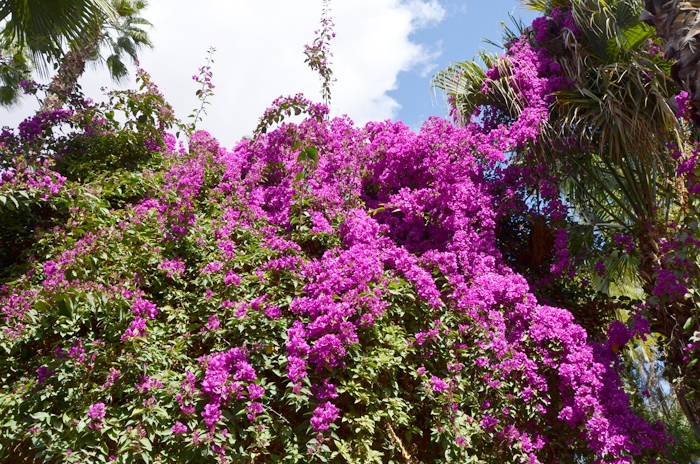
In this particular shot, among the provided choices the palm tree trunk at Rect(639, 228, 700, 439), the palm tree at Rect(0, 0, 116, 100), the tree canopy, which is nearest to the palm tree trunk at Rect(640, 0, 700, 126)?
the tree canopy

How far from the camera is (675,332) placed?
187 inches

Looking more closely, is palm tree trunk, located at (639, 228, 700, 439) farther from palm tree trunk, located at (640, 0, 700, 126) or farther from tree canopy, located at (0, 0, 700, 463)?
palm tree trunk, located at (640, 0, 700, 126)

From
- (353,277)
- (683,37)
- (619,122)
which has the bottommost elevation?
(353,277)

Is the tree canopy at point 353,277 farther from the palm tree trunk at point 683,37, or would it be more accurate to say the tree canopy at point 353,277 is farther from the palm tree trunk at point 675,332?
the palm tree trunk at point 683,37

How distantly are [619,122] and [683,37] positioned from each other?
128 cm

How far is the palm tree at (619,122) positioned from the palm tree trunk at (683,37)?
989 millimetres

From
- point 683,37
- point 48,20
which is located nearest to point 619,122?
point 683,37

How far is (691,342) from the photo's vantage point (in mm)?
4539

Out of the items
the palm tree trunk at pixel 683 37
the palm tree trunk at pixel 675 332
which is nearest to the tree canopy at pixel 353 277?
the palm tree trunk at pixel 675 332

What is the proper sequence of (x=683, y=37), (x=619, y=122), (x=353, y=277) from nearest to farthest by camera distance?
(x=683, y=37), (x=353, y=277), (x=619, y=122)

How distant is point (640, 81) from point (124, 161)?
4.97m

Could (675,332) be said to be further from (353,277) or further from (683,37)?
(353,277)

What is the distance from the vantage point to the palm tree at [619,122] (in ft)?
16.5

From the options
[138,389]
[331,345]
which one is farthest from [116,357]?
[331,345]
